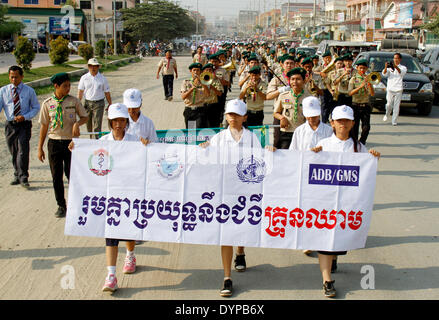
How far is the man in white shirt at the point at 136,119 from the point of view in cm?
585

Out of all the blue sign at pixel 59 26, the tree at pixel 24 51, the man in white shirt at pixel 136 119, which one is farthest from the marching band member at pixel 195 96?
the blue sign at pixel 59 26

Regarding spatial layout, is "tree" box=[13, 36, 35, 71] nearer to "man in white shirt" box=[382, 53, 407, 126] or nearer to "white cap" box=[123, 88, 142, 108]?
"man in white shirt" box=[382, 53, 407, 126]

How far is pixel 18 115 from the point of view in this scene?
845 centimetres

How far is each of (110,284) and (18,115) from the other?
4561 mm

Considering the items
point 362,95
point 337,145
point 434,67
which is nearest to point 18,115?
point 337,145

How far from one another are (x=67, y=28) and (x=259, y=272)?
63.8m

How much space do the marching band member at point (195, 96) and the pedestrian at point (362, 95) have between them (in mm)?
3002

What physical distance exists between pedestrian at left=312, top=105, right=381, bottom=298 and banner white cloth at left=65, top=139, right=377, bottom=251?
106 millimetres

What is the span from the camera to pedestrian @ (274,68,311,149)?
7.15 meters

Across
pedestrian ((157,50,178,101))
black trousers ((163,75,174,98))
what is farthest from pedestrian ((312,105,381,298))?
black trousers ((163,75,174,98))

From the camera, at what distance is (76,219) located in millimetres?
5078

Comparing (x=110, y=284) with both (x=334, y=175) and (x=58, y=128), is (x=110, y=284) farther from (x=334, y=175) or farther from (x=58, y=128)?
(x=58, y=128)

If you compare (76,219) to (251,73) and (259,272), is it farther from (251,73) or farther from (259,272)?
(251,73)

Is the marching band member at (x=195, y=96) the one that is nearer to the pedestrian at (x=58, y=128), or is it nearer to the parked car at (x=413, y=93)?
the pedestrian at (x=58, y=128)
